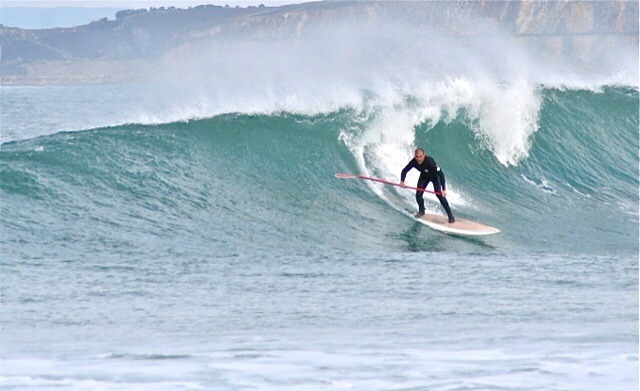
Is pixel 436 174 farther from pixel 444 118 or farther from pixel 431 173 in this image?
pixel 444 118

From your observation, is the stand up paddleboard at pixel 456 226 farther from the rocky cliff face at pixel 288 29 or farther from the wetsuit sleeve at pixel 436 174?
the rocky cliff face at pixel 288 29

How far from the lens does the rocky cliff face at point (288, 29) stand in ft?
343

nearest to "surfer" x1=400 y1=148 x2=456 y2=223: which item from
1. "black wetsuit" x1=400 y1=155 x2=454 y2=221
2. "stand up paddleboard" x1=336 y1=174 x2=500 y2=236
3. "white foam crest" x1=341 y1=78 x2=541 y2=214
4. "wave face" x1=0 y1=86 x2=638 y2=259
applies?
"black wetsuit" x1=400 y1=155 x2=454 y2=221

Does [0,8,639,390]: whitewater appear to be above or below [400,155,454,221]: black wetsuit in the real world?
below

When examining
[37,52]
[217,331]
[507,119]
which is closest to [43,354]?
[217,331]

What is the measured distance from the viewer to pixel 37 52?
114 metres

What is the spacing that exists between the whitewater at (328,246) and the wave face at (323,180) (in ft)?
0.14

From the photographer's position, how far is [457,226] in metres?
13.2

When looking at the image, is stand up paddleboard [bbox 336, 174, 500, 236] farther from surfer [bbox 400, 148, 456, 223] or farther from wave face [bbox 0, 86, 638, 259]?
wave face [bbox 0, 86, 638, 259]

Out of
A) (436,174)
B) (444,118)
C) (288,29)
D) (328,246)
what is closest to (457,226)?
(436,174)

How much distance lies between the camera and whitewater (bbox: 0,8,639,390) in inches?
292

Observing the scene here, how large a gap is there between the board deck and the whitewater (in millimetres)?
156

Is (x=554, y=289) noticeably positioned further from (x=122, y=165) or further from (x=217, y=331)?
(x=122, y=165)

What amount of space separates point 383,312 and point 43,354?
9.21 feet
